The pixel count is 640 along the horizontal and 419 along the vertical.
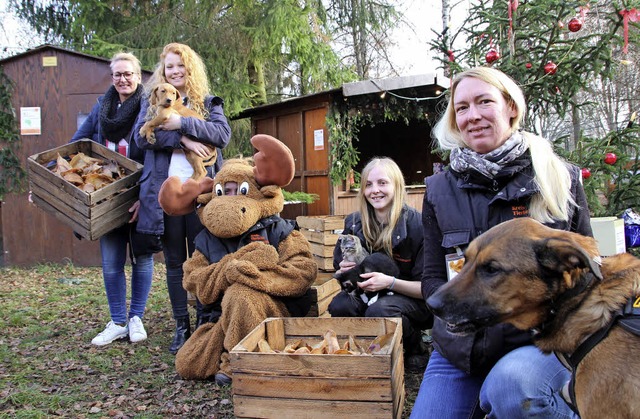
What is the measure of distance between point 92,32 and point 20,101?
3761 millimetres

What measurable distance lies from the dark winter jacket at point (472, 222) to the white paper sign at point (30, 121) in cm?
865

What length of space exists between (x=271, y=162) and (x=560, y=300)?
233 cm

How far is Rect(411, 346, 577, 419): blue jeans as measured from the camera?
2096 mm

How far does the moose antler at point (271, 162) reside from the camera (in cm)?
370

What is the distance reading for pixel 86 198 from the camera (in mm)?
3977

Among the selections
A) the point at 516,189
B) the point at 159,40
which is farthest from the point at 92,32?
the point at 516,189

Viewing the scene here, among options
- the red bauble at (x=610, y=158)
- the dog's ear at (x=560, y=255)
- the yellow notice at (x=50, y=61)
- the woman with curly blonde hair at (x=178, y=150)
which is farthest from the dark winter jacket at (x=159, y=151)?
the yellow notice at (x=50, y=61)

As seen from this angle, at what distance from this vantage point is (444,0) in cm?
1639

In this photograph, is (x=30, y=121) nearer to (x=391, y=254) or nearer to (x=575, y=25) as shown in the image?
(x=391, y=254)

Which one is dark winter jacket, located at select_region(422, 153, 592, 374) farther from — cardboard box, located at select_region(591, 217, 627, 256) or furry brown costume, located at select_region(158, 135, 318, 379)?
cardboard box, located at select_region(591, 217, 627, 256)

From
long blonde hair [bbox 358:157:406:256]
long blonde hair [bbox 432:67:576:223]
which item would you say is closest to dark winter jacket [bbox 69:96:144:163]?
long blonde hair [bbox 358:157:406:256]

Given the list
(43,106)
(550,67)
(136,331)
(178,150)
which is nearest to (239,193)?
(178,150)

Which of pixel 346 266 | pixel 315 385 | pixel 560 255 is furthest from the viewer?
pixel 346 266

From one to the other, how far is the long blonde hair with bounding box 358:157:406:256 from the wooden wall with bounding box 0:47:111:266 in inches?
272
